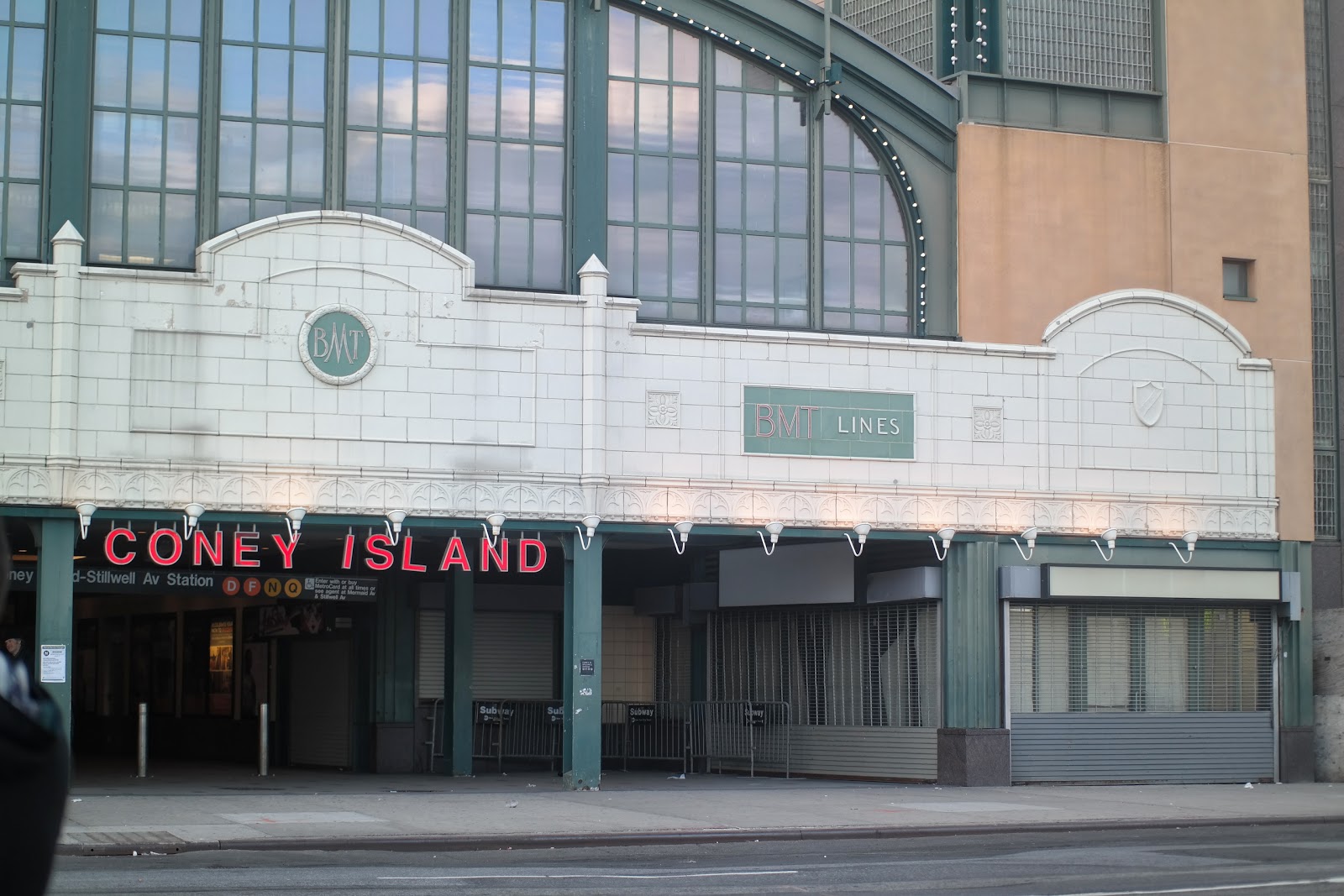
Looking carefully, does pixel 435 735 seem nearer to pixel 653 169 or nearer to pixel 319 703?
pixel 319 703

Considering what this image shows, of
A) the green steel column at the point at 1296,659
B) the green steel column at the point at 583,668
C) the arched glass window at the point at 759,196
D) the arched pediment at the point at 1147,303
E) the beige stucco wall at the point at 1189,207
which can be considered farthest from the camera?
the green steel column at the point at 1296,659

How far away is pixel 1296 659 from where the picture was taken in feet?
96.5

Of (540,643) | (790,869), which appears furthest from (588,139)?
(790,869)

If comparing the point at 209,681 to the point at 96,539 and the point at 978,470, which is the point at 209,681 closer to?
the point at 96,539

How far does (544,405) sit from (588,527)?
1.87 m

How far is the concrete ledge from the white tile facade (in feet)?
10.3

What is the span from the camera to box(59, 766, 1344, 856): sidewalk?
Result: 59.9 feet

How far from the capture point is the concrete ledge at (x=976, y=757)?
1067 inches

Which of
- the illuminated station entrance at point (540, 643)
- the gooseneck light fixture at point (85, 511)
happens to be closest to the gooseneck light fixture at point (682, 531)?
the illuminated station entrance at point (540, 643)

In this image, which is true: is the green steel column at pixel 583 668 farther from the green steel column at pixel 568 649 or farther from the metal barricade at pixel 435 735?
the metal barricade at pixel 435 735

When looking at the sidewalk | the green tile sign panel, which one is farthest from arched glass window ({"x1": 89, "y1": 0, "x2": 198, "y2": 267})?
the green tile sign panel

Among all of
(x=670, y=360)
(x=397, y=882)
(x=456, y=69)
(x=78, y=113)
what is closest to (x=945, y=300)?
(x=670, y=360)

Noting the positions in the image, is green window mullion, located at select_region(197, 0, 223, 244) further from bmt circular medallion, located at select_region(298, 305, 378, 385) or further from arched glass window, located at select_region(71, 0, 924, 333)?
bmt circular medallion, located at select_region(298, 305, 378, 385)

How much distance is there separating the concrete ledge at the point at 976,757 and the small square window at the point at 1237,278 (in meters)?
8.70
